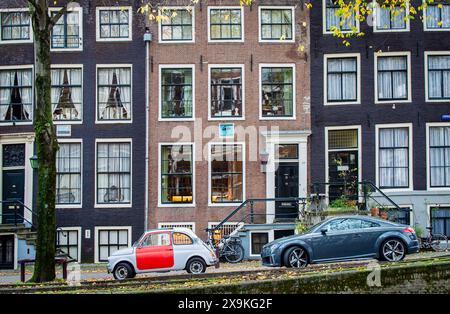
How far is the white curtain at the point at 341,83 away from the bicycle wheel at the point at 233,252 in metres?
6.89

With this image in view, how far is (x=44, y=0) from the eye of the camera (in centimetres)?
1980

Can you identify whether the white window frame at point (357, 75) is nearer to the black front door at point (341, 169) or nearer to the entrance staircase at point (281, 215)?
the black front door at point (341, 169)

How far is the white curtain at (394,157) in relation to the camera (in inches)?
1095

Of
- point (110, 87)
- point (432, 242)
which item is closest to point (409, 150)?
point (432, 242)

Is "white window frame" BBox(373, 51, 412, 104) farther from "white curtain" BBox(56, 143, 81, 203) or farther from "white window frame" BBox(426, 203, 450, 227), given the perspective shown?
"white curtain" BBox(56, 143, 81, 203)

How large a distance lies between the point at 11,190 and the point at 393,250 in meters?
15.2

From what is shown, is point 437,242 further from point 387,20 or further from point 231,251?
point 387,20

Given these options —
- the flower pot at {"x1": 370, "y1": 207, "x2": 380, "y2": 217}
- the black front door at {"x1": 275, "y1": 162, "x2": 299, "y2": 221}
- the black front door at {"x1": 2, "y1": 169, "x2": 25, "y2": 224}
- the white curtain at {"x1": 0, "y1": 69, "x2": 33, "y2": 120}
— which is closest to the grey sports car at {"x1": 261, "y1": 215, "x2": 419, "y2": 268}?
the flower pot at {"x1": 370, "y1": 207, "x2": 380, "y2": 217}

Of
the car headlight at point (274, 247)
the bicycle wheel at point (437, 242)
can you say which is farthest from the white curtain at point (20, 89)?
the bicycle wheel at point (437, 242)

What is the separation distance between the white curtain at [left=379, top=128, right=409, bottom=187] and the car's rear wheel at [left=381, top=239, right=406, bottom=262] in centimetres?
814

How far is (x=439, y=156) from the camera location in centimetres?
2786

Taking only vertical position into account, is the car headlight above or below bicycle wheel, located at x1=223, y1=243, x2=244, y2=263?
above

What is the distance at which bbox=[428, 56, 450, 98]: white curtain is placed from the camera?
28000mm
